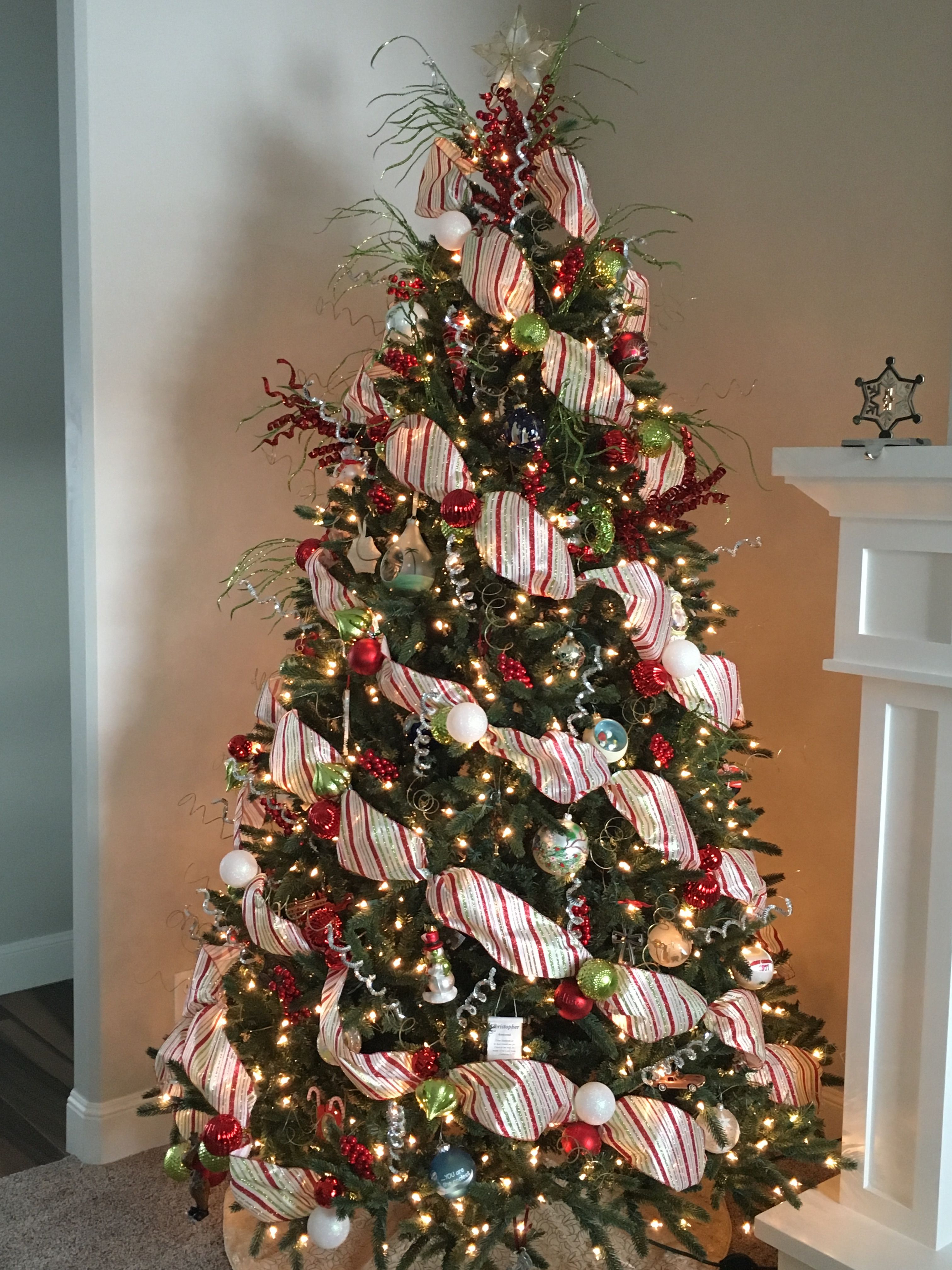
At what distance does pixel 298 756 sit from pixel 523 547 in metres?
0.46

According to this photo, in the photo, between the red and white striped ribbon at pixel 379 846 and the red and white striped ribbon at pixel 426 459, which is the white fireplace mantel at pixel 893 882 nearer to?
the red and white striped ribbon at pixel 426 459

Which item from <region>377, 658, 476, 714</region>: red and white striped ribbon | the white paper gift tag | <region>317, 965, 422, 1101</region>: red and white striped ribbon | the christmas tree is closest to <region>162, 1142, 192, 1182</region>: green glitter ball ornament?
the christmas tree

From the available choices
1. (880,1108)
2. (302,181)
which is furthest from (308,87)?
(880,1108)

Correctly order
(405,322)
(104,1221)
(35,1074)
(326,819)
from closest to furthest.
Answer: (326,819) < (405,322) < (104,1221) < (35,1074)

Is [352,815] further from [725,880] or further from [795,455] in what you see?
[795,455]

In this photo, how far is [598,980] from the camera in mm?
1657

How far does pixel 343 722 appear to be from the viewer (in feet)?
5.82

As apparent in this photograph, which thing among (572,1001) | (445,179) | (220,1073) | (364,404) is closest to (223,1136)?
(220,1073)

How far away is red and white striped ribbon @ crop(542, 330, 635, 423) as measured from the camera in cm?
170

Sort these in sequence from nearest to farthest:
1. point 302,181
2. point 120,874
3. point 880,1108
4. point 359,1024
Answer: point 359,1024
point 880,1108
point 120,874
point 302,181

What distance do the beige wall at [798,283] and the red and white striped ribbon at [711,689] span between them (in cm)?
60

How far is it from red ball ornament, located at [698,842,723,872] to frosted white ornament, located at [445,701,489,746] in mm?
406

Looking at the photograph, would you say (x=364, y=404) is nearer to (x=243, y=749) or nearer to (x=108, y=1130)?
(x=243, y=749)

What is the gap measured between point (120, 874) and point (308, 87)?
1672 mm
